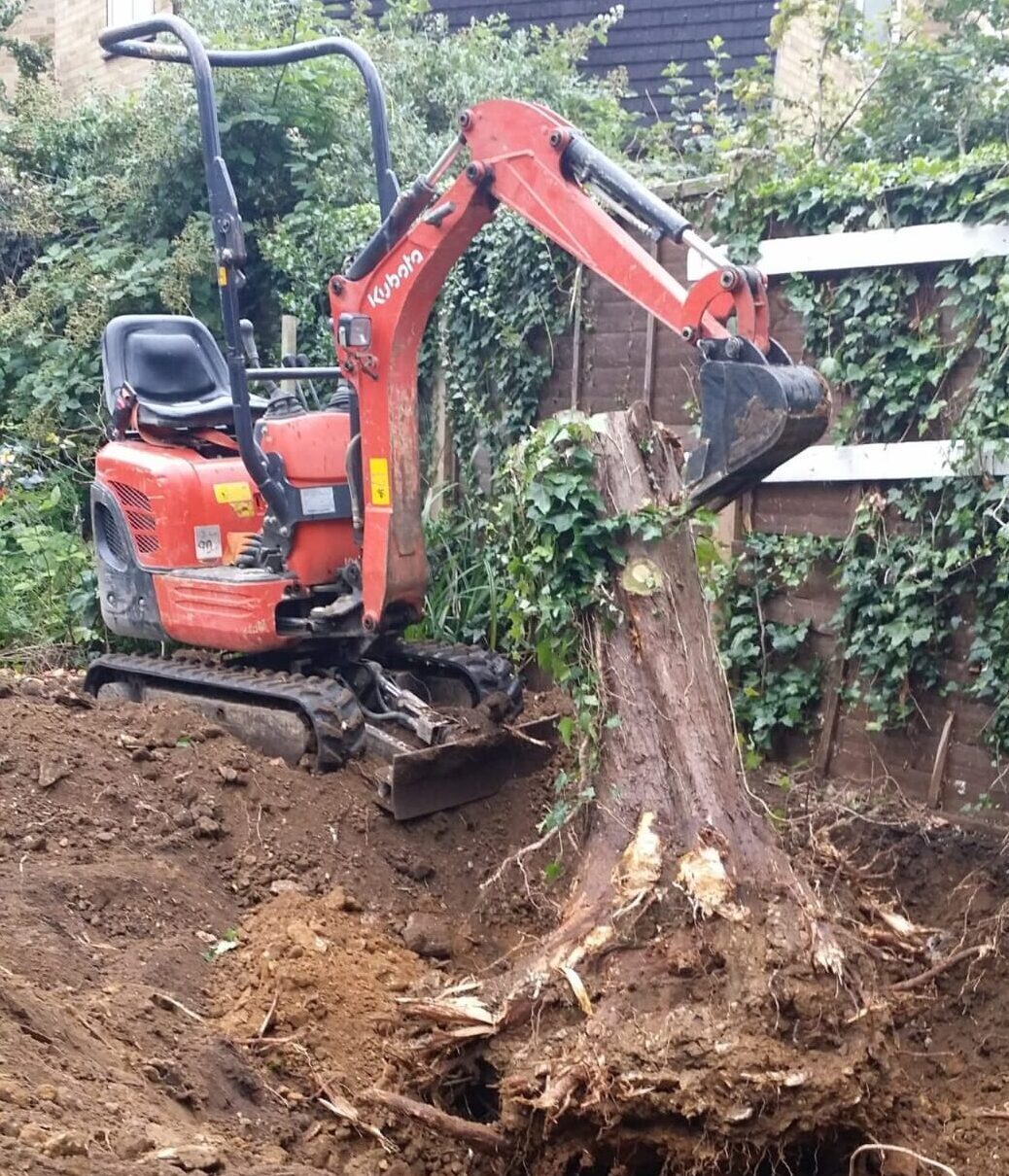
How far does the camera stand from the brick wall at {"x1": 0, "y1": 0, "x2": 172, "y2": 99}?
1402 centimetres

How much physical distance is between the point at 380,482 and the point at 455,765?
1216 millimetres

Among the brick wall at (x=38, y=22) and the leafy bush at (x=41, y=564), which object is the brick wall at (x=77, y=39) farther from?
the leafy bush at (x=41, y=564)

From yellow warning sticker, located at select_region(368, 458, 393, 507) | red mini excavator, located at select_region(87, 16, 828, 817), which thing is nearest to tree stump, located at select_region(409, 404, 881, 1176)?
red mini excavator, located at select_region(87, 16, 828, 817)

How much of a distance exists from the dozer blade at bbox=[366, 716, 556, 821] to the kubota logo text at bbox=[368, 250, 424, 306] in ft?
5.85

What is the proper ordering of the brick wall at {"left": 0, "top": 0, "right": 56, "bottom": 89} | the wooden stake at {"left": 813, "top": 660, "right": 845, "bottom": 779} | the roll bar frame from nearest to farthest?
the roll bar frame
the wooden stake at {"left": 813, "top": 660, "right": 845, "bottom": 779}
the brick wall at {"left": 0, "top": 0, "right": 56, "bottom": 89}

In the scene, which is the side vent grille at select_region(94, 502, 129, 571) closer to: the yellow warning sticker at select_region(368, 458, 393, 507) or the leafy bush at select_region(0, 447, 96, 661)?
the leafy bush at select_region(0, 447, 96, 661)

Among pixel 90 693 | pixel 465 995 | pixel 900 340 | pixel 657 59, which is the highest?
pixel 657 59

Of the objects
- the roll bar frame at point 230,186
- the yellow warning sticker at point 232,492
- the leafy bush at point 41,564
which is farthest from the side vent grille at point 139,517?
the leafy bush at point 41,564

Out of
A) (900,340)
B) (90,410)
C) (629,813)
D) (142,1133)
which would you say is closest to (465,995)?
(629,813)

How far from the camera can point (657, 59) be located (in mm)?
12023

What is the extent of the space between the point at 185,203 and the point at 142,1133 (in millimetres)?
8294

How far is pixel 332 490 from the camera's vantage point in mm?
5562

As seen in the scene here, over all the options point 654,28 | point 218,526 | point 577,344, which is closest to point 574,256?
point 577,344

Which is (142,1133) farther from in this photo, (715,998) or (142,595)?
(142,595)
